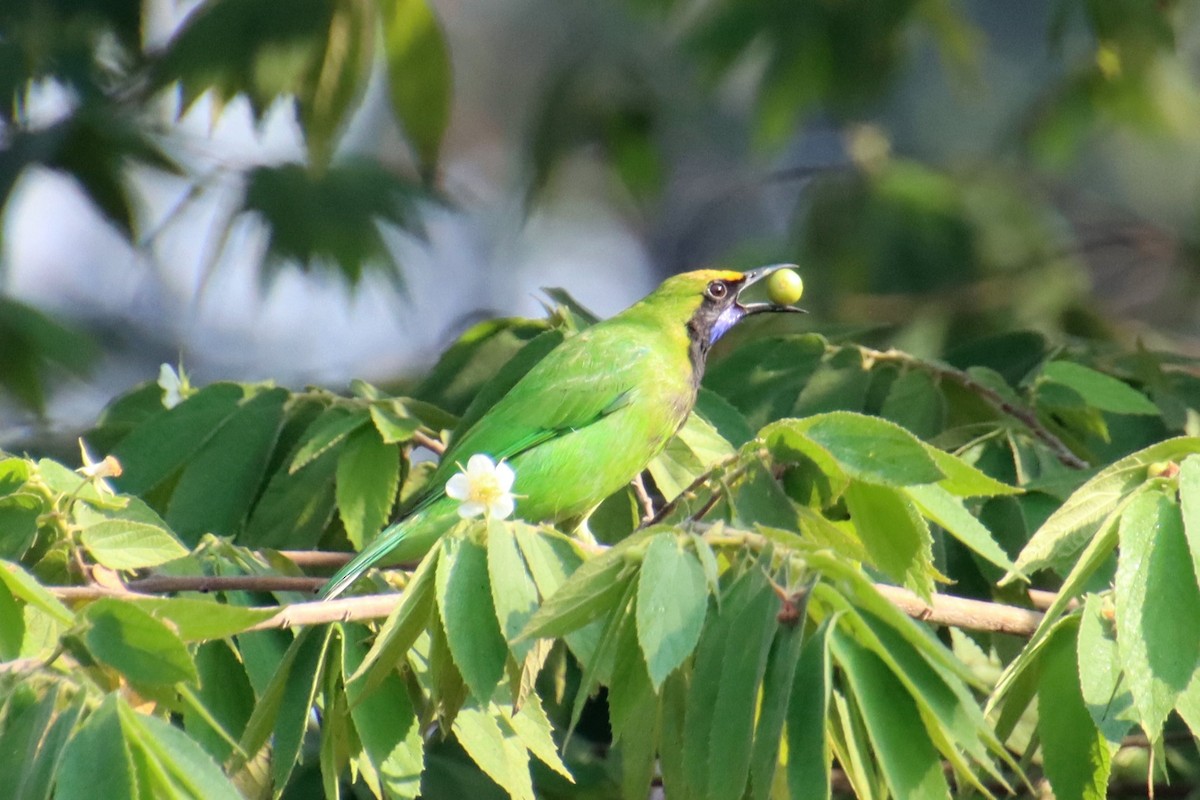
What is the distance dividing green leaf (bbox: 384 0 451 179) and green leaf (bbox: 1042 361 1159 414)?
→ 2.11 meters

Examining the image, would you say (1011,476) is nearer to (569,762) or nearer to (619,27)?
(569,762)

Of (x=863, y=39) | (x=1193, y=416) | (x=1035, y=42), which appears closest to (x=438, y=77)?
(x=1193, y=416)

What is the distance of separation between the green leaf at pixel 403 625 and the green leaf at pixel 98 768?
0.37 metres

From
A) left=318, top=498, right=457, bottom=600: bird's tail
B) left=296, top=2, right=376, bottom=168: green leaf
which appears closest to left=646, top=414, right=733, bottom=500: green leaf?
left=318, top=498, right=457, bottom=600: bird's tail

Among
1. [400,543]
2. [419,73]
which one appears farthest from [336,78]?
[400,543]

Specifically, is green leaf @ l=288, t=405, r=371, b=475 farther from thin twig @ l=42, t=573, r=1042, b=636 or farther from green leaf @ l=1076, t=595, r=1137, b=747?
green leaf @ l=1076, t=595, r=1137, b=747

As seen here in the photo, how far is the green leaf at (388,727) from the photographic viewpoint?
7.13 ft

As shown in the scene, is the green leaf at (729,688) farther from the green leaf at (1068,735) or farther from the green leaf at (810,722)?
the green leaf at (1068,735)

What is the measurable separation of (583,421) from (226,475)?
953 mm

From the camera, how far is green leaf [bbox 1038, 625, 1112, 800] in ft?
6.87

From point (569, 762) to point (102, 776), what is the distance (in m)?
2.13

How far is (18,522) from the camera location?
236 cm

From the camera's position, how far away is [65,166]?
5746mm

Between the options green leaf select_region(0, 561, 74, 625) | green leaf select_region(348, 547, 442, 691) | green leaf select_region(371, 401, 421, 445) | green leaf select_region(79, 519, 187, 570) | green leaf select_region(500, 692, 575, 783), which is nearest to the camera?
green leaf select_region(0, 561, 74, 625)
